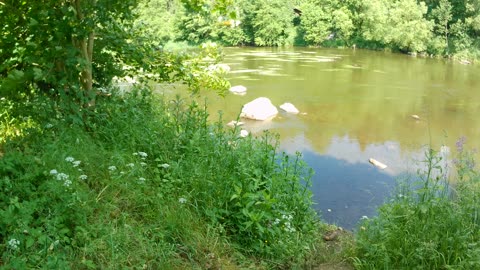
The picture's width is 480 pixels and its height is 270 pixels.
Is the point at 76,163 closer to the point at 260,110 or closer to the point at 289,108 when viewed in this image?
the point at 260,110

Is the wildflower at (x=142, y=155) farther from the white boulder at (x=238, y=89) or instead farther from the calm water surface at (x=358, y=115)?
the white boulder at (x=238, y=89)

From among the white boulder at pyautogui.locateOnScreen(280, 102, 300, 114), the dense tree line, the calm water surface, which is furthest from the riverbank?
the dense tree line

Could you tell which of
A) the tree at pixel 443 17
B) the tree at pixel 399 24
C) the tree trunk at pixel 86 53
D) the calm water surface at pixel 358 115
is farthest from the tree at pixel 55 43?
the tree at pixel 443 17

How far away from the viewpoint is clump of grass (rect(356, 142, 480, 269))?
3062 millimetres

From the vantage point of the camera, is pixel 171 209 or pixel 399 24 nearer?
pixel 171 209

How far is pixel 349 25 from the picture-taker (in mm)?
39406

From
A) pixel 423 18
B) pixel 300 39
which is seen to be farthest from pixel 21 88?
pixel 300 39

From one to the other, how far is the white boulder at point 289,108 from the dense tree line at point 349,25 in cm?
1365

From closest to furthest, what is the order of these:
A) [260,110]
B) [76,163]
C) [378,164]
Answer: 1. [76,163]
2. [378,164]
3. [260,110]

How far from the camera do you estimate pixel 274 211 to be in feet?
11.8

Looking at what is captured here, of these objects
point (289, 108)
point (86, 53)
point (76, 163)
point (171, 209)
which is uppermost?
point (86, 53)

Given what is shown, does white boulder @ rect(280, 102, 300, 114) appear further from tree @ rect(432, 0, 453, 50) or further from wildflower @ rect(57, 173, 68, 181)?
tree @ rect(432, 0, 453, 50)

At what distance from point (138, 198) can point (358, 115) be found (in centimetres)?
1363

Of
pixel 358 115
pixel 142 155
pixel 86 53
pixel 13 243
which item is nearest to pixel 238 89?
pixel 358 115
